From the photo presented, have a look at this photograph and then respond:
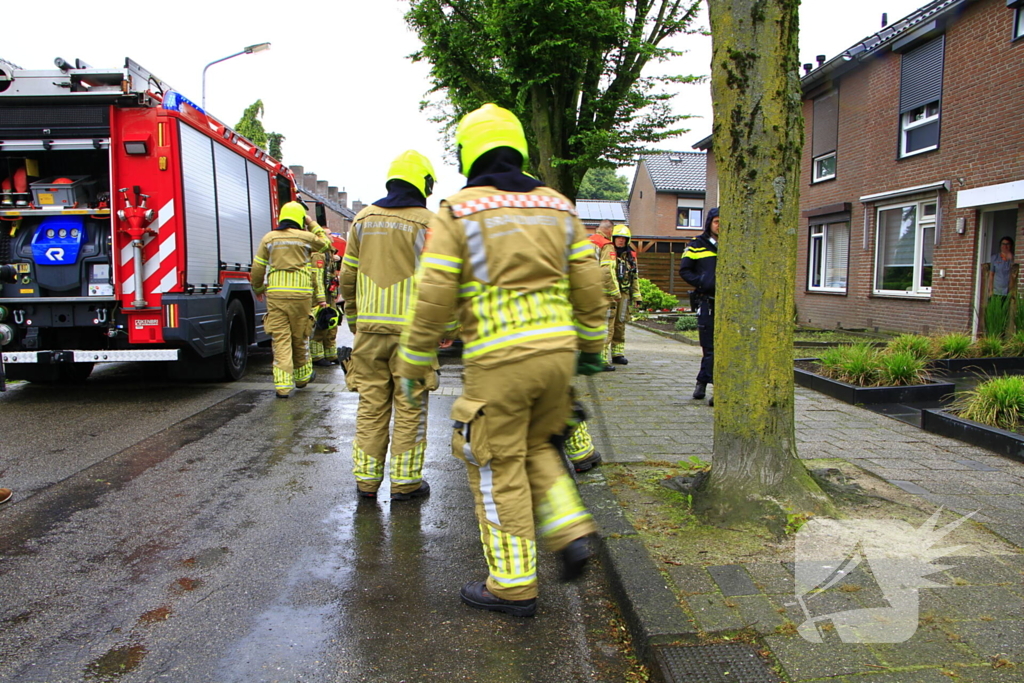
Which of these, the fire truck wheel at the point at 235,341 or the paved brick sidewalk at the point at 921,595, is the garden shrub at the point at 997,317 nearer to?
the paved brick sidewalk at the point at 921,595

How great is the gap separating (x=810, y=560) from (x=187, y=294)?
21.5ft

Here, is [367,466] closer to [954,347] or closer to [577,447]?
[577,447]

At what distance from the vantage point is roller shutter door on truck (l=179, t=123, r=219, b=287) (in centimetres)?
763

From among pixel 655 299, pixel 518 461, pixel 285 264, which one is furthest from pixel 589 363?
pixel 655 299

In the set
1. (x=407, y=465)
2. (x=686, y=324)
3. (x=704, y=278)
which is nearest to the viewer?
(x=407, y=465)

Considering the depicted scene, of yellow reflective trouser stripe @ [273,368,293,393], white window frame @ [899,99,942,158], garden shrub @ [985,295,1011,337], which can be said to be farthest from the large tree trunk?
white window frame @ [899,99,942,158]

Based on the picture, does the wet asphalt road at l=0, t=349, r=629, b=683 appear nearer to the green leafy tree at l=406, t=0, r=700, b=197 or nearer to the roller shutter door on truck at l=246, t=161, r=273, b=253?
the roller shutter door on truck at l=246, t=161, r=273, b=253

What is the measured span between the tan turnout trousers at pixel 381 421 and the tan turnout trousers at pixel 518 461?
1436 mm

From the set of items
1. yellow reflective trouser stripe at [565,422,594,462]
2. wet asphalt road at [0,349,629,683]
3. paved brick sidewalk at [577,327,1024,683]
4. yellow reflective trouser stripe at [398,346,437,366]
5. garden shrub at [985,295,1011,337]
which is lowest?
wet asphalt road at [0,349,629,683]

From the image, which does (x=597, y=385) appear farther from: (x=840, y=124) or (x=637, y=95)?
(x=840, y=124)

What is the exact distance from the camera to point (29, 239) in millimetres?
7461

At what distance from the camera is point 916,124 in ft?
47.7

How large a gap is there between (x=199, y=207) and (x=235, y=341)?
1.88m

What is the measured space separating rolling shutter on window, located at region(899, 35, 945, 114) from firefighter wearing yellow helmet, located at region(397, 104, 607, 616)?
13.8 meters
